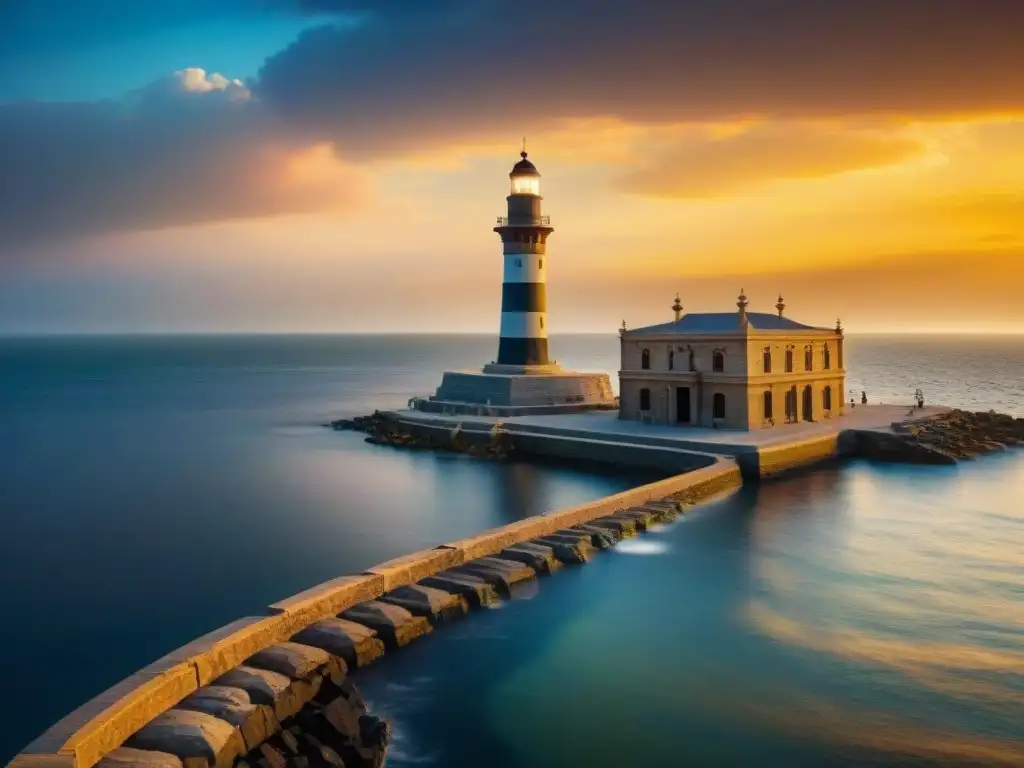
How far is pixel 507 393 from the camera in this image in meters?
36.9

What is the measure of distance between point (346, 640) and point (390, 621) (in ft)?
3.19

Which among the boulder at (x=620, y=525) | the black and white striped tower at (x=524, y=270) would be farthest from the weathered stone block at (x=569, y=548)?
the black and white striped tower at (x=524, y=270)

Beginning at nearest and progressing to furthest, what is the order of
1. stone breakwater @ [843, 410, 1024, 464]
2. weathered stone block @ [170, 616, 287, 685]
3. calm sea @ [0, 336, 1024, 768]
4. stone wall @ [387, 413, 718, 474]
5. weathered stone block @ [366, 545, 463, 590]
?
1. weathered stone block @ [170, 616, 287, 685]
2. calm sea @ [0, 336, 1024, 768]
3. weathered stone block @ [366, 545, 463, 590]
4. stone wall @ [387, 413, 718, 474]
5. stone breakwater @ [843, 410, 1024, 464]

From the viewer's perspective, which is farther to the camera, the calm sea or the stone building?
the stone building

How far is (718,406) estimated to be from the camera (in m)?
30.9

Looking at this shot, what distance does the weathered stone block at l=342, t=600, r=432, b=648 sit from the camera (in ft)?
41.8

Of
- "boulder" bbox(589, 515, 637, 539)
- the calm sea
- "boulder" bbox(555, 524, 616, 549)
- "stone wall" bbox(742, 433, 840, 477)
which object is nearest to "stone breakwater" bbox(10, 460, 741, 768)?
the calm sea

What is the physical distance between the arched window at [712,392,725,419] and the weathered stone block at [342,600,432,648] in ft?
63.6

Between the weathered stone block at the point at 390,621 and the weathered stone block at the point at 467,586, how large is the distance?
108 cm

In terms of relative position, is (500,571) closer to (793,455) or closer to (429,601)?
(429,601)

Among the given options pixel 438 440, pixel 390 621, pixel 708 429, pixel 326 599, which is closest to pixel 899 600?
pixel 390 621

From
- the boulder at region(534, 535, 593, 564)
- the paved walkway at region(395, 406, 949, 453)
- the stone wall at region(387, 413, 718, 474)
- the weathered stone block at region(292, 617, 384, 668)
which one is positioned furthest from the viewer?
the paved walkway at region(395, 406, 949, 453)

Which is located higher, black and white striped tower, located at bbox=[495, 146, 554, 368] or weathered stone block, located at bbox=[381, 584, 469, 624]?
black and white striped tower, located at bbox=[495, 146, 554, 368]

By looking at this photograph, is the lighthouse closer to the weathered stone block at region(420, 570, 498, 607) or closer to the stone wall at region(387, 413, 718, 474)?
the stone wall at region(387, 413, 718, 474)
